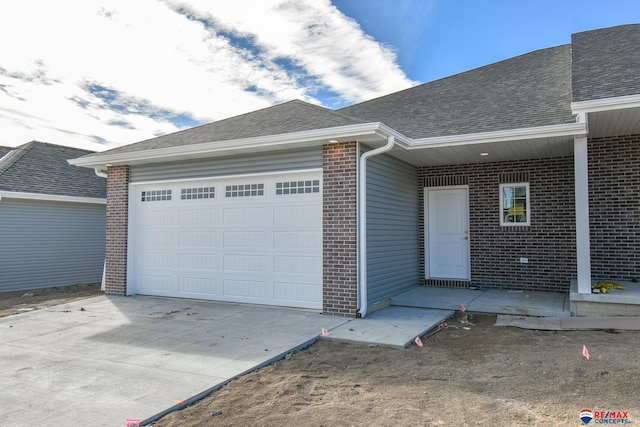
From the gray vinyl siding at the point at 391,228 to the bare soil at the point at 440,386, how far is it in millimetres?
Answer: 2224

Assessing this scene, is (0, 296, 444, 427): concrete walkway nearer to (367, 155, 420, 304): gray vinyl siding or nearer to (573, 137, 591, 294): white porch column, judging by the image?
(367, 155, 420, 304): gray vinyl siding

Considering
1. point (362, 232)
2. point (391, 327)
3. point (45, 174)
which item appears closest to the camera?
point (391, 327)

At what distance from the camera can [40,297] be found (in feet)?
36.5

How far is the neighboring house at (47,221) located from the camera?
1217 centimetres

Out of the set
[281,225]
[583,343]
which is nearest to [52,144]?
[281,225]

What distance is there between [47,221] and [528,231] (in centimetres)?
1295

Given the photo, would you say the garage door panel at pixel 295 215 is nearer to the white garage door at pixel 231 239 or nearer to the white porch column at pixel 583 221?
the white garage door at pixel 231 239

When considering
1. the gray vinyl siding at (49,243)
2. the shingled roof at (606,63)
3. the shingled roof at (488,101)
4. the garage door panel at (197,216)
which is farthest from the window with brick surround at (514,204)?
the gray vinyl siding at (49,243)

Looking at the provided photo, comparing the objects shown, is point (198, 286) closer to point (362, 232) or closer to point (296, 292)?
point (296, 292)

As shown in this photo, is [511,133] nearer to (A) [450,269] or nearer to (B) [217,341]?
(A) [450,269]

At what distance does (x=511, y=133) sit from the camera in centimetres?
725

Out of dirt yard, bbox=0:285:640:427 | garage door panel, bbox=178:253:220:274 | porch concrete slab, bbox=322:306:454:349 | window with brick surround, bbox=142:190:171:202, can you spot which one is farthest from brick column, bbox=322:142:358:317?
window with brick surround, bbox=142:190:171:202

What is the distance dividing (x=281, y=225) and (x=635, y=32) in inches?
352

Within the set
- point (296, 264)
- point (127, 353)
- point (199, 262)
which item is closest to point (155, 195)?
point (199, 262)
